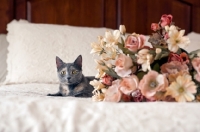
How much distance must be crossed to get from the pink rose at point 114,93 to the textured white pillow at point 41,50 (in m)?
0.83

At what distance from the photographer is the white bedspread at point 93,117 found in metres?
0.50

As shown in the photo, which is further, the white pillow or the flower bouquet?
the white pillow

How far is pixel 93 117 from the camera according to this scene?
0.52 metres

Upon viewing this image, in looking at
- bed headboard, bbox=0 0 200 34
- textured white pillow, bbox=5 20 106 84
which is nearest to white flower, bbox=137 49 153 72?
textured white pillow, bbox=5 20 106 84

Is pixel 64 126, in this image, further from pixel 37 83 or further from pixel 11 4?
pixel 11 4

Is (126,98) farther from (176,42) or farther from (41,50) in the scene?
(41,50)

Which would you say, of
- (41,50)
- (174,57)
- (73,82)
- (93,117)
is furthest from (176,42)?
(41,50)

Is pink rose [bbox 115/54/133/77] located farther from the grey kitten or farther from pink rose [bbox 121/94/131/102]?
the grey kitten

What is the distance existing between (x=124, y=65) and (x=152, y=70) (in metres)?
0.07

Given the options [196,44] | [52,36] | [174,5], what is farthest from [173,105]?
[174,5]

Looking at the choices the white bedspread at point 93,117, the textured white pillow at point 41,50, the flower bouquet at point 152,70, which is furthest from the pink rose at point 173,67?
the textured white pillow at point 41,50

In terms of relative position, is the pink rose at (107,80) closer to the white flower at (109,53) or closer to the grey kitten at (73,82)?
the white flower at (109,53)

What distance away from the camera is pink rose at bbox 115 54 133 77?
84cm

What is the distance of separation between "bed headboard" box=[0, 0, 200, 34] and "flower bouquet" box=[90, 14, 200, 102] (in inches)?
51.8
